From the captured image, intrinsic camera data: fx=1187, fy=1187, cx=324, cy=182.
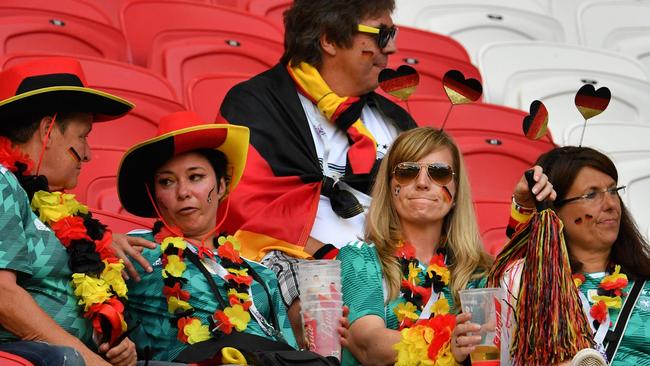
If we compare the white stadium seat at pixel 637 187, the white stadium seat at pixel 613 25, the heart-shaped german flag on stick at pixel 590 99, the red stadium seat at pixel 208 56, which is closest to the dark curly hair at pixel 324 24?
the red stadium seat at pixel 208 56

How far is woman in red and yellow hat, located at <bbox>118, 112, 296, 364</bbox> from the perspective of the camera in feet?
11.3

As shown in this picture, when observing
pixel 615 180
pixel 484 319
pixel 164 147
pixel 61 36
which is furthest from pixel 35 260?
pixel 61 36

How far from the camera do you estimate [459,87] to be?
4023 millimetres

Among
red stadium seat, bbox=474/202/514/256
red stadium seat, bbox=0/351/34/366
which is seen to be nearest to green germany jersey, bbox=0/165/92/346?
red stadium seat, bbox=0/351/34/366

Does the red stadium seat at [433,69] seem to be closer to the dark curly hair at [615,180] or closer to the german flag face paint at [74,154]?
the dark curly hair at [615,180]

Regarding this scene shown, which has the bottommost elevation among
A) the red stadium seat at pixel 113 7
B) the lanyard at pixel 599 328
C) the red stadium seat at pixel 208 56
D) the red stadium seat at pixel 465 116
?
the lanyard at pixel 599 328

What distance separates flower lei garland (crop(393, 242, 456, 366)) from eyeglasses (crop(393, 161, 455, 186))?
22 cm

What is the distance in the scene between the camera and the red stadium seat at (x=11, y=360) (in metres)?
2.60

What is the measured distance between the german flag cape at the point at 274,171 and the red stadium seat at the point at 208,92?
46cm

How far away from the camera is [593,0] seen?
796cm

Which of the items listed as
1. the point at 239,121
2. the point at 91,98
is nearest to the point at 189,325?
the point at 91,98

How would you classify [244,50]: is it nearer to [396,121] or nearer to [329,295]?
[396,121]

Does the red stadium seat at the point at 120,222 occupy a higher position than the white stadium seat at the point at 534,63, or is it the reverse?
the white stadium seat at the point at 534,63

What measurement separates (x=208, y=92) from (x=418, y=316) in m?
1.82
